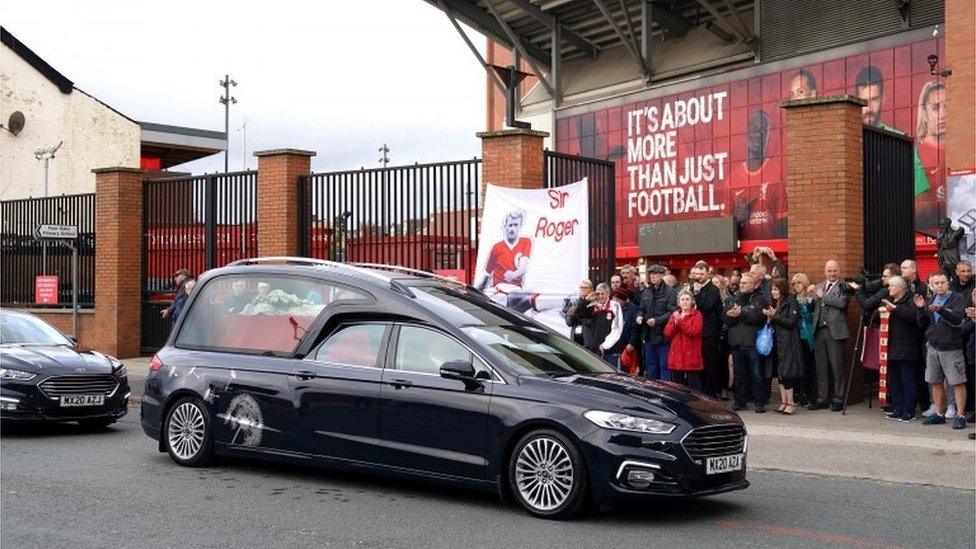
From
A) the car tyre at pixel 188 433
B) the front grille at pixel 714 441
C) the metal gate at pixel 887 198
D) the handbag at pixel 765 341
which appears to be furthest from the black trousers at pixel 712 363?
the car tyre at pixel 188 433

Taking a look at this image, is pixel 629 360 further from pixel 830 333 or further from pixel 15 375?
pixel 15 375

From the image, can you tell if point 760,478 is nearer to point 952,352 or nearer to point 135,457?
point 952,352

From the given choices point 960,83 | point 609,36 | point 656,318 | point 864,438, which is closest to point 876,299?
point 864,438

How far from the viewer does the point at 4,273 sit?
26.2 metres

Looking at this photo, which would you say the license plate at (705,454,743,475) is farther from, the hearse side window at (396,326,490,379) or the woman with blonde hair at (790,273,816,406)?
the woman with blonde hair at (790,273,816,406)

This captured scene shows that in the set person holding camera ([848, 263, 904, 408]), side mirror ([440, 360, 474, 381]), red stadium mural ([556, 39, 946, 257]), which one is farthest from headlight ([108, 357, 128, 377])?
red stadium mural ([556, 39, 946, 257])

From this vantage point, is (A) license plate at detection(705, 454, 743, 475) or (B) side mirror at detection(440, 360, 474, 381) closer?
(A) license plate at detection(705, 454, 743, 475)

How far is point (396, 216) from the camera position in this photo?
749 inches

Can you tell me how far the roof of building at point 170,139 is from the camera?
40812 mm

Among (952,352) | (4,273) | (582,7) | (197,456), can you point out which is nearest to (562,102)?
(582,7)

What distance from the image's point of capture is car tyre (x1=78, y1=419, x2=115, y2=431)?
12.7m

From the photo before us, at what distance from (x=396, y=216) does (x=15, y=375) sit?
320 inches

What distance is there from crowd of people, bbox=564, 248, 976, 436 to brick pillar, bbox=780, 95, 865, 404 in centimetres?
23

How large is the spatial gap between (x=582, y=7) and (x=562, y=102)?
4468 millimetres
